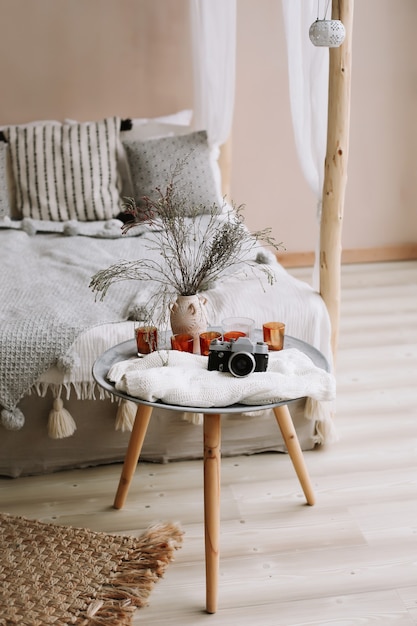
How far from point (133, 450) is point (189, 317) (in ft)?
1.51

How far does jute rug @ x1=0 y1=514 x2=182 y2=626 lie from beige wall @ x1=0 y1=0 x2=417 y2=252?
2409 mm

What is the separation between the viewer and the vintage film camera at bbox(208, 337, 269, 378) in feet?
7.12

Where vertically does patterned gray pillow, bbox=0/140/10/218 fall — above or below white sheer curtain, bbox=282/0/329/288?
below

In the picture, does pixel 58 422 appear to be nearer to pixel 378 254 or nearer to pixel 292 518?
pixel 292 518

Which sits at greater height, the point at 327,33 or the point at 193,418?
the point at 327,33

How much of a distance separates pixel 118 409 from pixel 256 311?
1.86 ft

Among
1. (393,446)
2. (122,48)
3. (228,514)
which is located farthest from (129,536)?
(122,48)

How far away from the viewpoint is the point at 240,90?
15.3 feet

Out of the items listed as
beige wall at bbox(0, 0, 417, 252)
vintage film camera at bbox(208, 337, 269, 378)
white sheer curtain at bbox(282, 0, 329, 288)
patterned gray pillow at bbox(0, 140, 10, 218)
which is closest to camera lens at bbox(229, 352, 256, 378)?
vintage film camera at bbox(208, 337, 269, 378)

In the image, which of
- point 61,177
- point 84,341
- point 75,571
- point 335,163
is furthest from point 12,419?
point 61,177

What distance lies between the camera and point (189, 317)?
2375 mm

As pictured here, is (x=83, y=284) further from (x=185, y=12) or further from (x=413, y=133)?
(x=413, y=133)

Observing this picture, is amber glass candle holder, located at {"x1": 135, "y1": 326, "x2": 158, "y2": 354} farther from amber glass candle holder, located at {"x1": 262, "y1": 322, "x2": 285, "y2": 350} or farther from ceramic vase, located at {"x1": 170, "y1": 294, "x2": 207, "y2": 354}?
amber glass candle holder, located at {"x1": 262, "y1": 322, "x2": 285, "y2": 350}

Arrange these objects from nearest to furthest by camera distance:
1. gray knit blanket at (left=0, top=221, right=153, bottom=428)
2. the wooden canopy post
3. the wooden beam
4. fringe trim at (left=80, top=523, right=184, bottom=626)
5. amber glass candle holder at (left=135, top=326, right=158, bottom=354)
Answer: fringe trim at (left=80, top=523, right=184, bottom=626), amber glass candle holder at (left=135, top=326, right=158, bottom=354), gray knit blanket at (left=0, top=221, right=153, bottom=428), the wooden canopy post, the wooden beam
